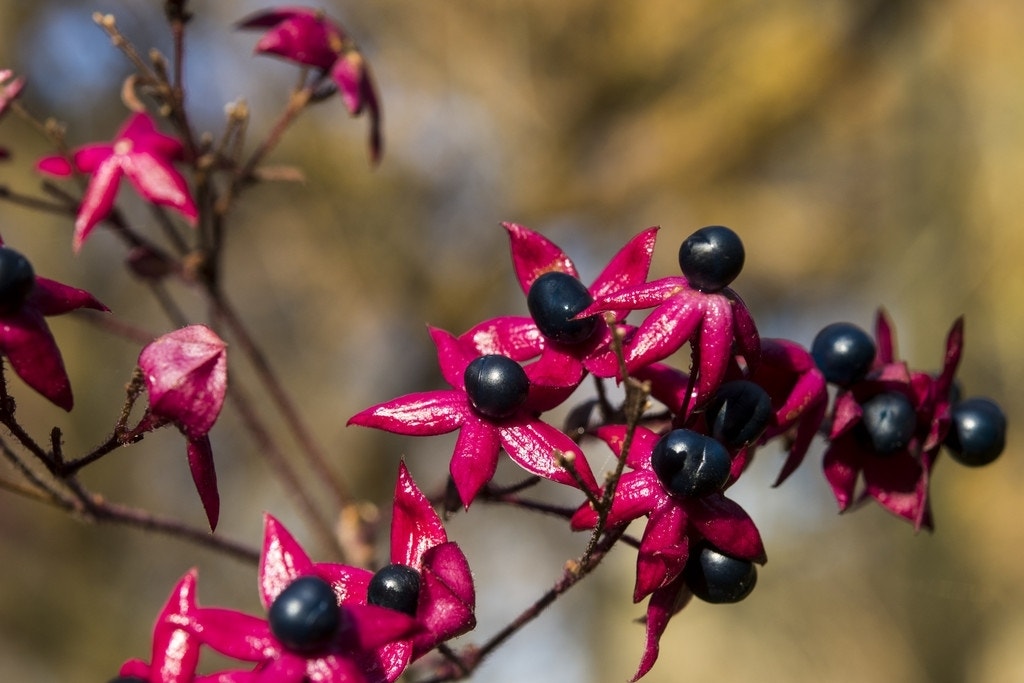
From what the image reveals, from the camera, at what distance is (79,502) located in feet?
4.04

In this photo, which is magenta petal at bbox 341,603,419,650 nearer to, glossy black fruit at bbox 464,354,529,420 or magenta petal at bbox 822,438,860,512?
glossy black fruit at bbox 464,354,529,420

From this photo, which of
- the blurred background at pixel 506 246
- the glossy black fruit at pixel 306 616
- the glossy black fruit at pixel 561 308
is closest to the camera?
the glossy black fruit at pixel 306 616

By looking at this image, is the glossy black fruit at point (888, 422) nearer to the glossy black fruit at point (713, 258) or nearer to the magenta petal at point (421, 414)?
the glossy black fruit at point (713, 258)

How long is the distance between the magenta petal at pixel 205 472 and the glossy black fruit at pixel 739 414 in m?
0.51

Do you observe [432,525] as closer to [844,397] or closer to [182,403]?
[182,403]

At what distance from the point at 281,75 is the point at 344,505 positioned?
5.37 meters

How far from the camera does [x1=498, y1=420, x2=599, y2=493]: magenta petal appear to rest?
2.94 ft

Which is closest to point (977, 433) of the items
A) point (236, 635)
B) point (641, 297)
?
point (641, 297)

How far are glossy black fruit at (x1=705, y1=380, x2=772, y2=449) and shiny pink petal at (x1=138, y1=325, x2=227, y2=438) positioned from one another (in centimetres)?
50

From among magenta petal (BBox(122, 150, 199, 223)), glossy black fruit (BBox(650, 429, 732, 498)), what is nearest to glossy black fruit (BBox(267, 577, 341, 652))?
glossy black fruit (BBox(650, 429, 732, 498))

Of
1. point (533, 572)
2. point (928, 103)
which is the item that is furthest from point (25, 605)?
point (928, 103)

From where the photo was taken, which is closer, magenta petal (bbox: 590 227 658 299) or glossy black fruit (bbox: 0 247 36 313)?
glossy black fruit (bbox: 0 247 36 313)

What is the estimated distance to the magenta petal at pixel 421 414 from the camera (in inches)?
37.8

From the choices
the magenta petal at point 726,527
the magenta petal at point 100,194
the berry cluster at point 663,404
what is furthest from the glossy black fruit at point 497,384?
the magenta petal at point 100,194
